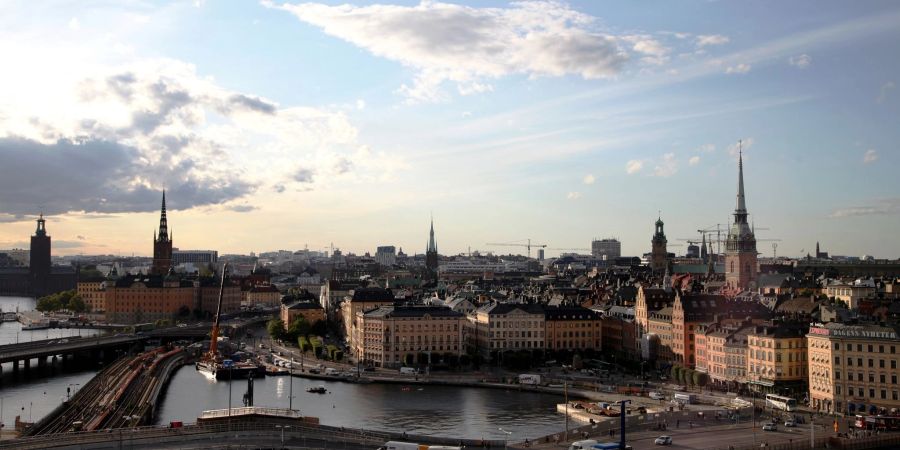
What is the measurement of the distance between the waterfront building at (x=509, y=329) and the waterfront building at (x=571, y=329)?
0.86 meters

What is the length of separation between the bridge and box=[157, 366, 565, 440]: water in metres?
18.2

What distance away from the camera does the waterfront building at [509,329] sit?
91312mm

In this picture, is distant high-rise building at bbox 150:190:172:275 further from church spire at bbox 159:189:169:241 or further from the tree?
the tree

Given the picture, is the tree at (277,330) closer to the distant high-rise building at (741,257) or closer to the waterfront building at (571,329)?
the waterfront building at (571,329)

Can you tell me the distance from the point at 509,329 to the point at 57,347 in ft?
147

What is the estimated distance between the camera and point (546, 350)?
91.4m

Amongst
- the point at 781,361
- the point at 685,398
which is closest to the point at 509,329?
the point at 685,398

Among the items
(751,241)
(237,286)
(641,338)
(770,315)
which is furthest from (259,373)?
(237,286)

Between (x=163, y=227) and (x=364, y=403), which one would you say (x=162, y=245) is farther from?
(x=364, y=403)

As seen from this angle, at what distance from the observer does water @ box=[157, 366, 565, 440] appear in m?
60.0

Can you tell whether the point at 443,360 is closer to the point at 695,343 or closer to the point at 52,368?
the point at 695,343

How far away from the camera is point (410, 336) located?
89875 millimetres

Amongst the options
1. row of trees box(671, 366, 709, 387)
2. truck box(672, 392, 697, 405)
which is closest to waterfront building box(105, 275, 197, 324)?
row of trees box(671, 366, 709, 387)

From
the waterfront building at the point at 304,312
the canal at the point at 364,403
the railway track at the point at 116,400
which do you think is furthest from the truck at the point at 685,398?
the waterfront building at the point at 304,312
